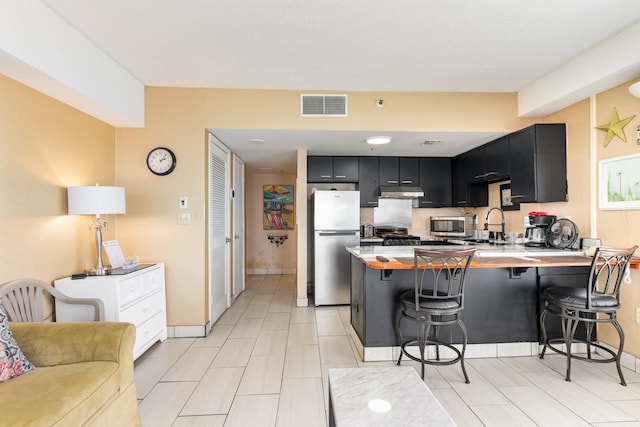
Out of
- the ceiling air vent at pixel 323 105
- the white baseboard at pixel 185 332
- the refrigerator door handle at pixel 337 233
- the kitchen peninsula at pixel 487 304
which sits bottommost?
the white baseboard at pixel 185 332

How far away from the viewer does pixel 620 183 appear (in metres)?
2.63

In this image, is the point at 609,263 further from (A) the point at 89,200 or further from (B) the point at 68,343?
(A) the point at 89,200

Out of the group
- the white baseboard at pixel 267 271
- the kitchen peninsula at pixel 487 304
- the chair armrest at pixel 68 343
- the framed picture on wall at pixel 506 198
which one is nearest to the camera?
the chair armrest at pixel 68 343

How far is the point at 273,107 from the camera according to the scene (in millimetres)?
3334

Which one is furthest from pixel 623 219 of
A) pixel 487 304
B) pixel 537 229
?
pixel 487 304

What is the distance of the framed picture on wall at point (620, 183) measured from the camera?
2.51 meters

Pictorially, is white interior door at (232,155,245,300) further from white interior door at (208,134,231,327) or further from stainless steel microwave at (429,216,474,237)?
stainless steel microwave at (429,216,474,237)

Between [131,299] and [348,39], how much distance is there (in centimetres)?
271

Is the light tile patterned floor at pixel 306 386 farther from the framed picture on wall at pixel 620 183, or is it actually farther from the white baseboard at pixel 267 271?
the white baseboard at pixel 267 271

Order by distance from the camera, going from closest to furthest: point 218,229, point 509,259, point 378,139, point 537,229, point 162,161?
point 509,259, point 162,161, point 537,229, point 378,139, point 218,229

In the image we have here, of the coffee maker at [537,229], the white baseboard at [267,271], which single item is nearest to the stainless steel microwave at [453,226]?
the coffee maker at [537,229]

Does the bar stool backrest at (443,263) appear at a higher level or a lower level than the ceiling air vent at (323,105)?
lower

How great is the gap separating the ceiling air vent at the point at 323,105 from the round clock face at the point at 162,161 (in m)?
1.47

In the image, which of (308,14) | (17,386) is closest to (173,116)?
(308,14)
